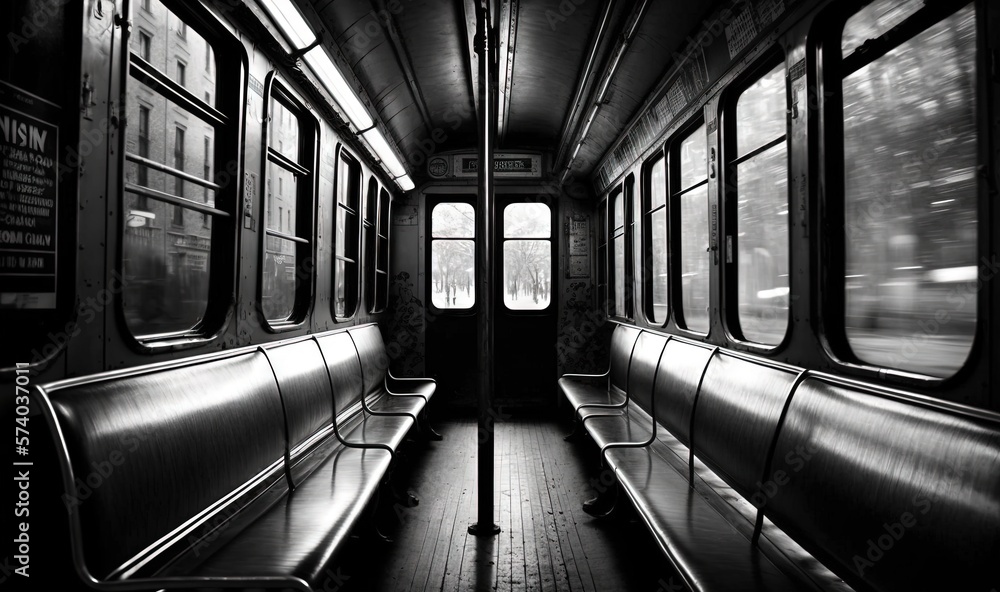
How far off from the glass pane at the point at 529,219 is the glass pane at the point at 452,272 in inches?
22.9

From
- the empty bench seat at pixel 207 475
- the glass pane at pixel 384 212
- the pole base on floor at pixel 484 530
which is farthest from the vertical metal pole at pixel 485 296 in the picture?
the glass pane at pixel 384 212

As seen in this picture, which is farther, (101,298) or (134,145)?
(134,145)

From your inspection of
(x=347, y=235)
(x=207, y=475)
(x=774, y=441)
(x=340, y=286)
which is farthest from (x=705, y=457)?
(x=347, y=235)

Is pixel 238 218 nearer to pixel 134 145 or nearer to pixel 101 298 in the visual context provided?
pixel 134 145

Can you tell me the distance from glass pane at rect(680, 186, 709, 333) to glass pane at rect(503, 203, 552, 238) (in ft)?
10.1

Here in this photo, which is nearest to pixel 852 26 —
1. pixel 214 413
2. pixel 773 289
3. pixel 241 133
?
pixel 773 289

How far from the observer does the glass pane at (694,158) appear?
363 cm

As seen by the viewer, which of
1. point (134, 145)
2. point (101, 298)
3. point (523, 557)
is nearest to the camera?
point (101, 298)

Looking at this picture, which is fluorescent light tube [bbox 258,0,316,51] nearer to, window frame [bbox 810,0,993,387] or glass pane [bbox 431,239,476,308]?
window frame [bbox 810,0,993,387]

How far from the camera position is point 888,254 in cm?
189

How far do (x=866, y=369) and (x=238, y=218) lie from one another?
2.64m

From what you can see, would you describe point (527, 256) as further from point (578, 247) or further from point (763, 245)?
point (763, 245)

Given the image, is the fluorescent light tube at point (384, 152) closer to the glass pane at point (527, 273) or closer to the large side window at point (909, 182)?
the glass pane at point (527, 273)

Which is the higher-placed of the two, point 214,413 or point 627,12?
point 627,12
